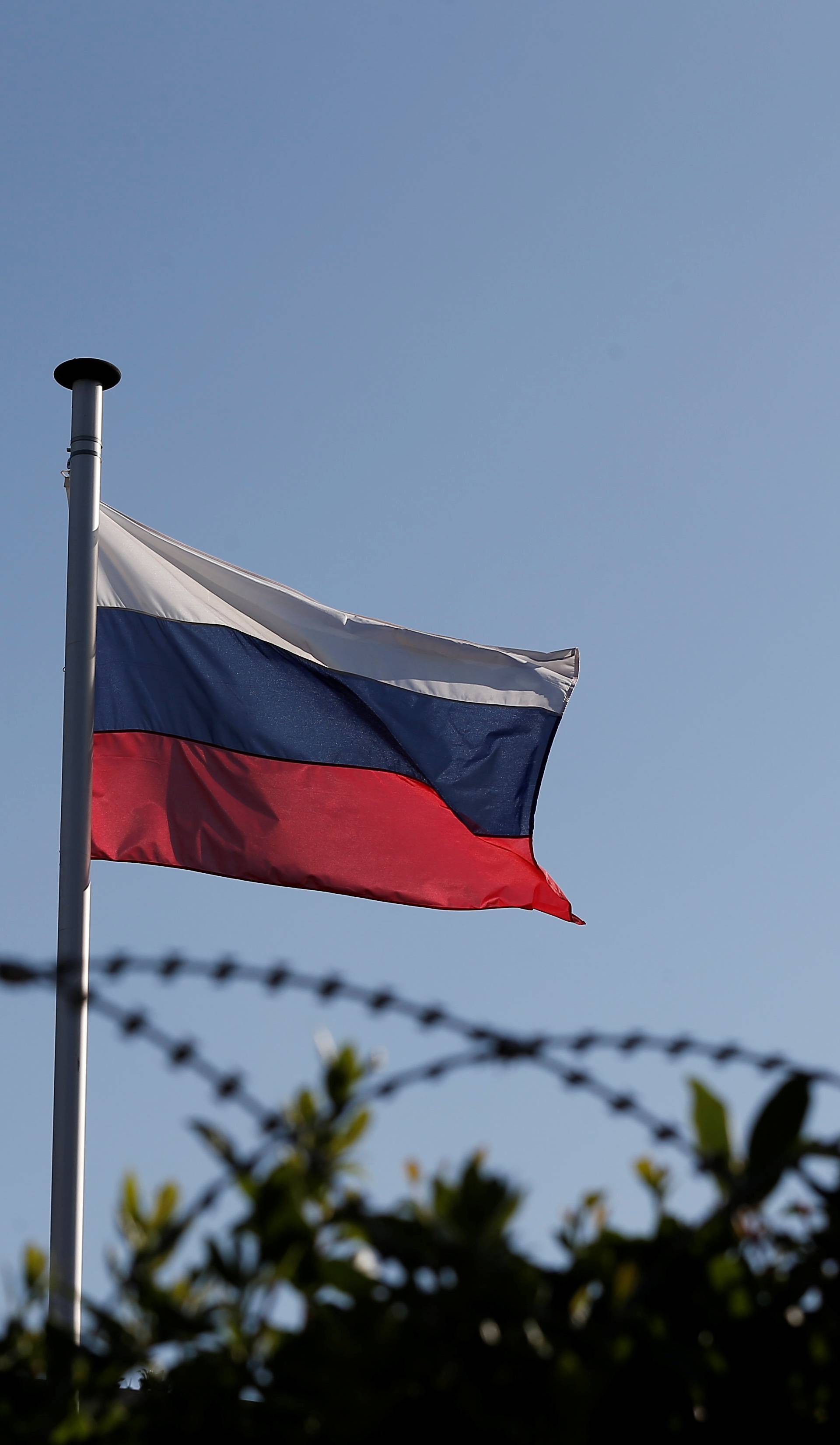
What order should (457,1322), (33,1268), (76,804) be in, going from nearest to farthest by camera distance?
(457,1322), (33,1268), (76,804)

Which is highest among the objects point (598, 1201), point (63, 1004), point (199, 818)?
point (598, 1201)

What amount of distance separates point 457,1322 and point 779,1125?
0.46 m

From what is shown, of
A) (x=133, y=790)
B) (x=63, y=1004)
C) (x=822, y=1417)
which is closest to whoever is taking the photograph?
(x=822, y=1417)

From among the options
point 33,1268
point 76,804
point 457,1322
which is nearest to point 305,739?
point 76,804

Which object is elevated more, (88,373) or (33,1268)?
(88,373)

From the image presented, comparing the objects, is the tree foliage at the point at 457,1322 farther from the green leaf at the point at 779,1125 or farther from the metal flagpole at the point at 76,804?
the metal flagpole at the point at 76,804

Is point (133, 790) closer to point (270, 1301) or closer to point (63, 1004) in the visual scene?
point (63, 1004)

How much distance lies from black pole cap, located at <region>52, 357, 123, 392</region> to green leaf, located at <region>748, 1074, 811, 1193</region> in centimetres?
654

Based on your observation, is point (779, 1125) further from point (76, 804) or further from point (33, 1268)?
point (76, 804)

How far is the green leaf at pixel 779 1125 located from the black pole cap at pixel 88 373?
6.54 metres

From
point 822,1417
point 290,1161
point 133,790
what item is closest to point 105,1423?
point 290,1161

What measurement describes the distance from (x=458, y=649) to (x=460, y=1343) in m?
7.13

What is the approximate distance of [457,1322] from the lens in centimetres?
162

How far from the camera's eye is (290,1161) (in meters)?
1.79
